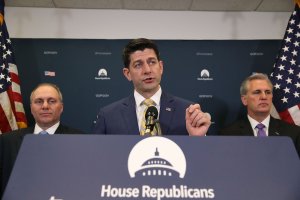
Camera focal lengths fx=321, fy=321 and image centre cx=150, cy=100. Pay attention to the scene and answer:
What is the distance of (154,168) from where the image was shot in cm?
78

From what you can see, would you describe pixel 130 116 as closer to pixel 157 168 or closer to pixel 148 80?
pixel 148 80

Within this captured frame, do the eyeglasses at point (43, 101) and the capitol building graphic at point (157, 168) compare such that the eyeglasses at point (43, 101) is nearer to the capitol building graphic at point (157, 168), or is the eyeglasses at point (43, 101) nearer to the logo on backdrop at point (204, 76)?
the logo on backdrop at point (204, 76)

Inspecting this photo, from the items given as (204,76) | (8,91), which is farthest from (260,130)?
(8,91)

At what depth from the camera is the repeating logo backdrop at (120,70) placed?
3.38 metres

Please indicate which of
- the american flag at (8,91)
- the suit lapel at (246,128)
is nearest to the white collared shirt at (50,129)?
the american flag at (8,91)

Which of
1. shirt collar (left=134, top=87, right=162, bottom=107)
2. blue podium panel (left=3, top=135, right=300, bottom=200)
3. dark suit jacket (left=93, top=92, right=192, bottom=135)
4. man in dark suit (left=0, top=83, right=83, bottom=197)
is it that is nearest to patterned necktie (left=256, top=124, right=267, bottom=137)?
dark suit jacket (left=93, top=92, right=192, bottom=135)

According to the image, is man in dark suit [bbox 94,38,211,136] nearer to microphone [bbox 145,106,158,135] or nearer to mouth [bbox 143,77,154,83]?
mouth [bbox 143,77,154,83]

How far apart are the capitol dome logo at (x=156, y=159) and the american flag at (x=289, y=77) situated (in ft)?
8.16

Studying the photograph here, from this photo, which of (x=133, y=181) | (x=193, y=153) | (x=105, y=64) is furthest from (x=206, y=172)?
(x=105, y=64)

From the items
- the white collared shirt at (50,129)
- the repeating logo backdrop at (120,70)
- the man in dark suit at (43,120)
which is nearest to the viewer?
the man in dark suit at (43,120)

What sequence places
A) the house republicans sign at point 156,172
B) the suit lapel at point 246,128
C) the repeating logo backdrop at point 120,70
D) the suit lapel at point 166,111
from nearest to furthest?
the house republicans sign at point 156,172
the suit lapel at point 166,111
the suit lapel at point 246,128
the repeating logo backdrop at point 120,70

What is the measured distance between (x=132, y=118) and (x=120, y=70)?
1.84 m

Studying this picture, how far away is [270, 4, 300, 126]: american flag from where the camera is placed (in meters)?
3.01

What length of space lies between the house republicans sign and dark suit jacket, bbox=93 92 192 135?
71 cm
